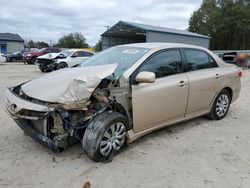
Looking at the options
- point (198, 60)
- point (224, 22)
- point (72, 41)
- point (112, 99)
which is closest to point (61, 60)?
point (198, 60)

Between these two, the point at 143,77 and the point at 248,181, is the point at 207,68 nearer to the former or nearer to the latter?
the point at 143,77

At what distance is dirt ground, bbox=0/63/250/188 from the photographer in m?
2.83

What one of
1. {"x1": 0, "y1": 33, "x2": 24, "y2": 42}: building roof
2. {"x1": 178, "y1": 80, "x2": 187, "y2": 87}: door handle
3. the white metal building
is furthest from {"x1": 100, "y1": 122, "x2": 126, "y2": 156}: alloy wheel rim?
{"x1": 0, "y1": 33, "x2": 24, "y2": 42}: building roof

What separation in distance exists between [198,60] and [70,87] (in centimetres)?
255

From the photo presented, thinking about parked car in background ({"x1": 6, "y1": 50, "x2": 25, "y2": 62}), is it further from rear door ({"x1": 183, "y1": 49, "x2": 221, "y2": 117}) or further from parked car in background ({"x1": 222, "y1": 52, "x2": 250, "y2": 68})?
rear door ({"x1": 183, "y1": 49, "x2": 221, "y2": 117})

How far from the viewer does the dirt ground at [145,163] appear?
2830 millimetres

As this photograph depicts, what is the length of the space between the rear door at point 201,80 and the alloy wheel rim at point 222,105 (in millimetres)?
294

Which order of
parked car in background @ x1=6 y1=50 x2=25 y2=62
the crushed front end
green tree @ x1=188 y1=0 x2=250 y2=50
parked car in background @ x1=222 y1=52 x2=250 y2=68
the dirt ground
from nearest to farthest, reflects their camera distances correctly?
the dirt ground < the crushed front end < parked car in background @ x1=222 y1=52 x2=250 y2=68 < parked car in background @ x1=6 y1=50 x2=25 y2=62 < green tree @ x1=188 y1=0 x2=250 y2=50

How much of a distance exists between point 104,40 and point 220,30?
26574 mm

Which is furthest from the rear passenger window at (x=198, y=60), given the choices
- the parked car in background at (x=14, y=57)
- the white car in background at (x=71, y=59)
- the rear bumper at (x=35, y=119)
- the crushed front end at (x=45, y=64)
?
the parked car in background at (x=14, y=57)

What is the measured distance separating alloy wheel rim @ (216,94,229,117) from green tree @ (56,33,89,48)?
60.8m

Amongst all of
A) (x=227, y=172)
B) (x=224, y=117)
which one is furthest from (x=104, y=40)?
(x=227, y=172)

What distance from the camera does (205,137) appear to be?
4.17 m

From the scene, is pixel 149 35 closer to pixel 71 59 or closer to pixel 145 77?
pixel 71 59
